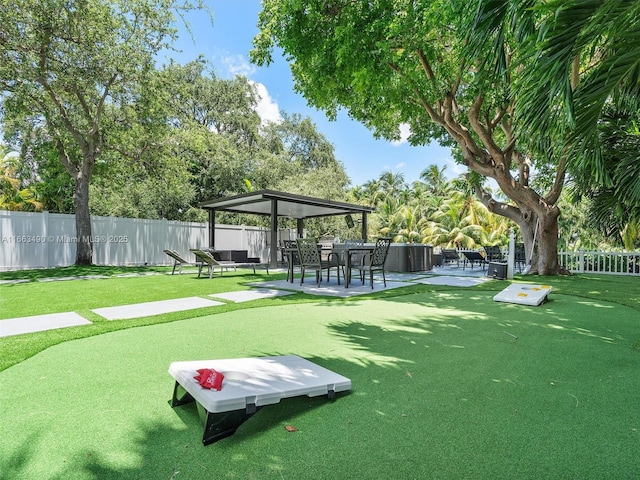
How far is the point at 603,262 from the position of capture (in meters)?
13.5

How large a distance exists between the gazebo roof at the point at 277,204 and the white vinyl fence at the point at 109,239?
6.20 feet

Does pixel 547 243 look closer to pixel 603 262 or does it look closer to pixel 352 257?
pixel 603 262

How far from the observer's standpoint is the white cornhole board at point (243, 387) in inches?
73.6

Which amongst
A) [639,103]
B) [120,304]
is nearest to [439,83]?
[639,103]

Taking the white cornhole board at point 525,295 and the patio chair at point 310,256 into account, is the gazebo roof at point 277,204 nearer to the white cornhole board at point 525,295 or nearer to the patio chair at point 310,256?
the patio chair at point 310,256

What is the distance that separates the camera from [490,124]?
11.8m

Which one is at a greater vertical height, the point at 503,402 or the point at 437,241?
the point at 437,241

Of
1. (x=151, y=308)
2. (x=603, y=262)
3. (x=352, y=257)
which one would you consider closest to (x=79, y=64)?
(x=151, y=308)

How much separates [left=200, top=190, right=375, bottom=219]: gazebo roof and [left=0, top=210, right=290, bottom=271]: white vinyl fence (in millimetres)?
1890

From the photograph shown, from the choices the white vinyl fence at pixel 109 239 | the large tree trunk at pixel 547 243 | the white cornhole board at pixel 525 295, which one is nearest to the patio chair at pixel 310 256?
the white cornhole board at pixel 525 295

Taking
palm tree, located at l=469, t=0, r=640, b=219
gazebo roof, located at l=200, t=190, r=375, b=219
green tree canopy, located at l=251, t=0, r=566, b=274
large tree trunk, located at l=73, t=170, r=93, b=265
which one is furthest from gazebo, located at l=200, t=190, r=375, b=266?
palm tree, located at l=469, t=0, r=640, b=219

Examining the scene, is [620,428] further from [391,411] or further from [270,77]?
[270,77]

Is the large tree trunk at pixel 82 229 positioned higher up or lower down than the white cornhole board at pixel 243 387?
higher up

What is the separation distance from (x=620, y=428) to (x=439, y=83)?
10808mm
